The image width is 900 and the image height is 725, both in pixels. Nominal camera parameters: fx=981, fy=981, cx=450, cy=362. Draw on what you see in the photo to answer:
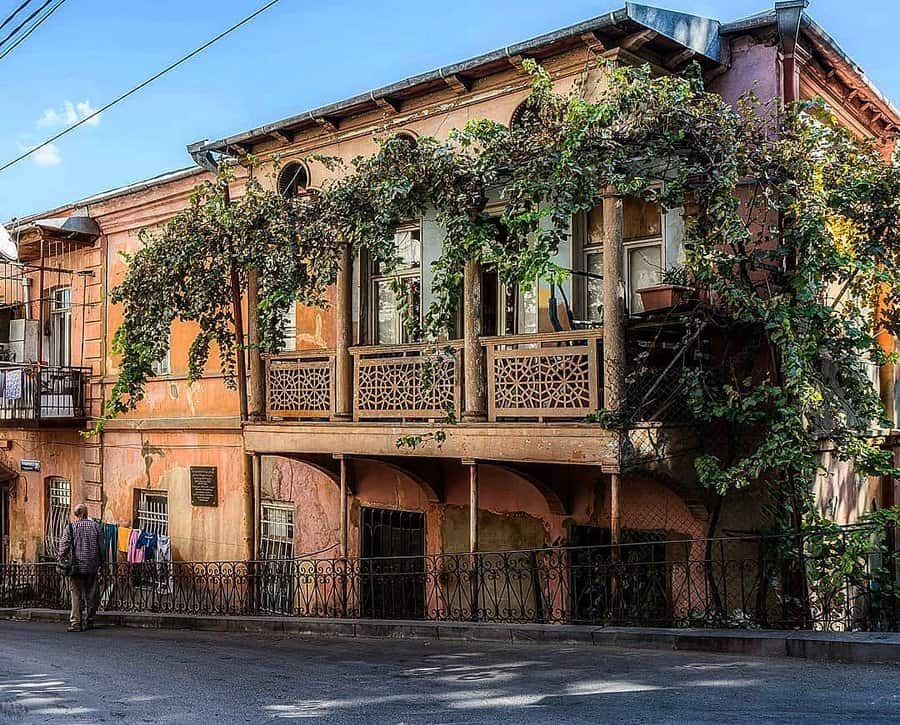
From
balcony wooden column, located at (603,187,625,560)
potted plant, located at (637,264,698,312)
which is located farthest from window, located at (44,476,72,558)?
potted plant, located at (637,264,698,312)

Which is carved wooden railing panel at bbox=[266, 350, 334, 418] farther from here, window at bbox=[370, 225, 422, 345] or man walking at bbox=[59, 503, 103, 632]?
man walking at bbox=[59, 503, 103, 632]

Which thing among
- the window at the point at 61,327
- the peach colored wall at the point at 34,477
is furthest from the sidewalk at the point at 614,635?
the window at the point at 61,327

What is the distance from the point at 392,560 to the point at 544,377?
4.72 m

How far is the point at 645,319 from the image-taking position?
10133mm

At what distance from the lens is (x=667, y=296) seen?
9.98 m

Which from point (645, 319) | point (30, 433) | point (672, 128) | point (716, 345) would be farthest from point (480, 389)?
point (30, 433)

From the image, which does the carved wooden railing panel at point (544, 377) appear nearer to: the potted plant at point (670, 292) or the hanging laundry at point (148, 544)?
the potted plant at point (670, 292)

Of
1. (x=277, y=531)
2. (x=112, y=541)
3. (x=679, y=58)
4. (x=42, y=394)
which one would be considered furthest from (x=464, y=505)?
(x=42, y=394)

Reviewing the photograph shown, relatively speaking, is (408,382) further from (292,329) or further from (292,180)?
(292,180)

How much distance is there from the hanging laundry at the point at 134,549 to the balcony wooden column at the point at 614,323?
10.3 metres

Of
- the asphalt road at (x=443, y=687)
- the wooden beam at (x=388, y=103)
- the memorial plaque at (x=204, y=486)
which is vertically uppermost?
the wooden beam at (x=388, y=103)

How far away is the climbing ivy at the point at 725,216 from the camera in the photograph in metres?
9.21

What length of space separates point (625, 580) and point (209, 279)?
656 cm

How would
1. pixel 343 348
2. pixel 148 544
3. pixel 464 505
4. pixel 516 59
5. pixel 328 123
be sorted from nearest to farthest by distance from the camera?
1. pixel 516 59
2. pixel 343 348
3. pixel 464 505
4. pixel 328 123
5. pixel 148 544
